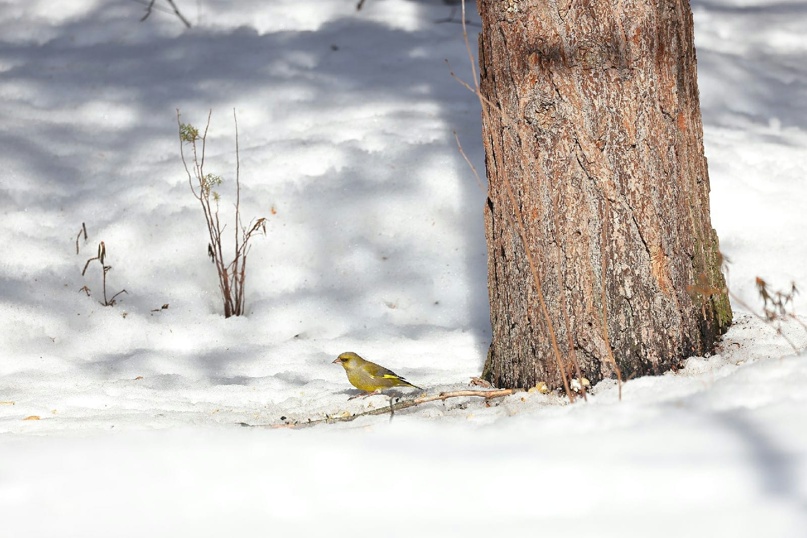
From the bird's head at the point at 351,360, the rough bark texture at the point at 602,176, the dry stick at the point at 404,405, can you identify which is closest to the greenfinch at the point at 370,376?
the bird's head at the point at 351,360

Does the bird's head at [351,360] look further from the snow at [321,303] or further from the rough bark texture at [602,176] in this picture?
the rough bark texture at [602,176]

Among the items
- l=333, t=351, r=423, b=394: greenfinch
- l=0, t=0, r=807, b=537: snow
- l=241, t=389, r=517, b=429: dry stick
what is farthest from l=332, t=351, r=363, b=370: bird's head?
l=241, t=389, r=517, b=429: dry stick

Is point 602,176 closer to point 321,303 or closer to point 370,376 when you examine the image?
point 370,376

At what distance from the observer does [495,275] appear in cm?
308

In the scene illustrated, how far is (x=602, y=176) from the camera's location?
109 inches

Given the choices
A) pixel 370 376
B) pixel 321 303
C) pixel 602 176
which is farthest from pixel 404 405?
pixel 321 303

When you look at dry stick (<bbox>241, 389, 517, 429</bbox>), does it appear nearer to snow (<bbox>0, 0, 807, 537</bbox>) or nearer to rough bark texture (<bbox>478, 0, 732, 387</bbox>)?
snow (<bbox>0, 0, 807, 537</bbox>)

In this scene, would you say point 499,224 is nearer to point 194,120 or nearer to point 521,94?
point 521,94

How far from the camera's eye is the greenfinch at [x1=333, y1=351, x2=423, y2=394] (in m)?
3.16

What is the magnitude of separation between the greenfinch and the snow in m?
0.08

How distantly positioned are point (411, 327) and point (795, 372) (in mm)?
2279

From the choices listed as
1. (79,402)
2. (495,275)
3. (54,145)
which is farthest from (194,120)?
(495,275)

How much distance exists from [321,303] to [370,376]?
1317mm

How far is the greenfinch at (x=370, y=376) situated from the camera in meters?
3.16
